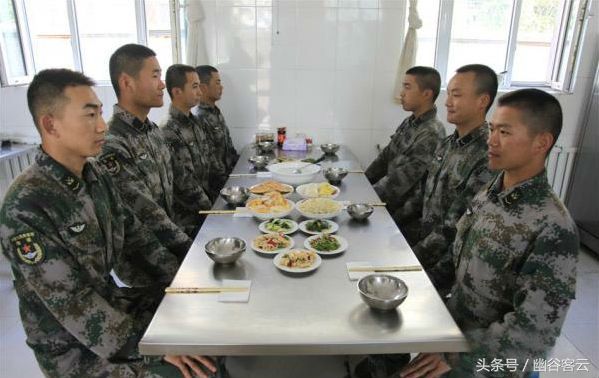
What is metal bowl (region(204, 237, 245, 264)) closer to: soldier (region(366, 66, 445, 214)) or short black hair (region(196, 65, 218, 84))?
soldier (region(366, 66, 445, 214))

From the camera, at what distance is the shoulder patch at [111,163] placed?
6.14 feet

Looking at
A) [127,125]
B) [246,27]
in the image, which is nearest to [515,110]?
[127,125]

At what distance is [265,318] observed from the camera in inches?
47.8

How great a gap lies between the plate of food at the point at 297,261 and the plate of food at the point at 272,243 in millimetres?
49

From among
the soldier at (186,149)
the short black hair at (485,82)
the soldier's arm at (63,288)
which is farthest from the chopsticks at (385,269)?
the soldier at (186,149)

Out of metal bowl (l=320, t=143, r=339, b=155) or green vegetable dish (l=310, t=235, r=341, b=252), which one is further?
metal bowl (l=320, t=143, r=339, b=155)

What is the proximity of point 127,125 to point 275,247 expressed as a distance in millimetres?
1017

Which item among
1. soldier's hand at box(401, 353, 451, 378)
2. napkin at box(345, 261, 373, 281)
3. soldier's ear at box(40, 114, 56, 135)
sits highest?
soldier's ear at box(40, 114, 56, 135)

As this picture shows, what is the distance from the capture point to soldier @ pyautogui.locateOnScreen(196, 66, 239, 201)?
10.7ft

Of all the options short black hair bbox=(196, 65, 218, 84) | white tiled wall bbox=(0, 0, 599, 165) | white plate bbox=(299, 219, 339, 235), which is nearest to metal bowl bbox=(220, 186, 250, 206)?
white plate bbox=(299, 219, 339, 235)

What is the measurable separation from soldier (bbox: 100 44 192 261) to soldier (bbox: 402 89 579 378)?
129 centimetres

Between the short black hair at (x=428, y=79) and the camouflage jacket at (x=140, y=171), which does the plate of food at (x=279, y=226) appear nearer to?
the camouflage jacket at (x=140, y=171)

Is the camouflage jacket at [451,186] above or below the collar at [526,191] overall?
below

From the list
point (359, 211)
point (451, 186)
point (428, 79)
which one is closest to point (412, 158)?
point (428, 79)
